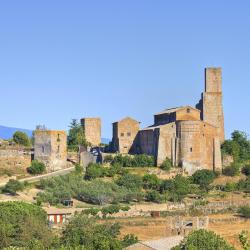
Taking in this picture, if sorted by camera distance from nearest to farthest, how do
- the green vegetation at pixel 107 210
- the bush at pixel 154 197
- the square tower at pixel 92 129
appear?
the green vegetation at pixel 107 210, the bush at pixel 154 197, the square tower at pixel 92 129

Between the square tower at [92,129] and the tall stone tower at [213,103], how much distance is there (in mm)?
11390

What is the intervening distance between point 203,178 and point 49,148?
42.3 feet

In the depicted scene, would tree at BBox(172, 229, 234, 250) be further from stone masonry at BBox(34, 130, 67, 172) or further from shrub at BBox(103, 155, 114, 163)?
shrub at BBox(103, 155, 114, 163)

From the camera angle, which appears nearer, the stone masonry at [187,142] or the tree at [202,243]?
the tree at [202,243]

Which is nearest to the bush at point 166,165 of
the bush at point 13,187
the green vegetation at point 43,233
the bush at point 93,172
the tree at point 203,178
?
the tree at point 203,178

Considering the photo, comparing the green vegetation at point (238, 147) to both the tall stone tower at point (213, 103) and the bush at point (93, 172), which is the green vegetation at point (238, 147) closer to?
the tall stone tower at point (213, 103)

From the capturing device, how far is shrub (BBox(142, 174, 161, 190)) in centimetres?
6562

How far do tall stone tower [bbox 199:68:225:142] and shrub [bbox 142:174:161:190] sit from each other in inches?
437

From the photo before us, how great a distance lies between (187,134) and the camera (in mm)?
69438

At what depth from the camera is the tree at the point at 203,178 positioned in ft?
219

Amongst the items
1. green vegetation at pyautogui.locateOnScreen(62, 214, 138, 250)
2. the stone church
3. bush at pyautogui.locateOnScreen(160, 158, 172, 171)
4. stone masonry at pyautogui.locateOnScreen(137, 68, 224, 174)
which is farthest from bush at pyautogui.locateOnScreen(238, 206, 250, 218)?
green vegetation at pyautogui.locateOnScreen(62, 214, 138, 250)

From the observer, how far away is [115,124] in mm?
76062

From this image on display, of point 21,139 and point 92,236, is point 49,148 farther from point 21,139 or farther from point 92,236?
point 92,236

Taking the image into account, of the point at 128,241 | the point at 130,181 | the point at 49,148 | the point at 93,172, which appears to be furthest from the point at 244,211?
the point at 49,148
